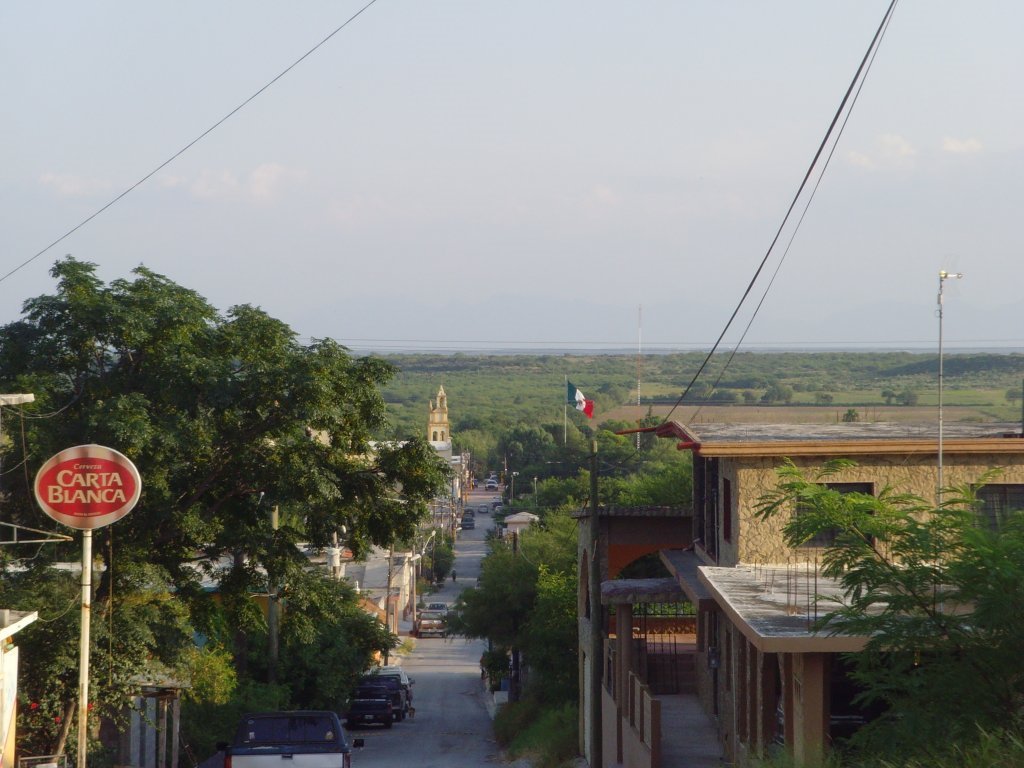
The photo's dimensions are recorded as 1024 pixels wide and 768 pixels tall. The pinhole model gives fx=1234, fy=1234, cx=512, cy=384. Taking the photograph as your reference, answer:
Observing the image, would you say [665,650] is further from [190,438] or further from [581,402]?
[190,438]

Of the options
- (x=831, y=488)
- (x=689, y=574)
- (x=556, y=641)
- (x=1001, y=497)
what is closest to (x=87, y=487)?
(x=831, y=488)

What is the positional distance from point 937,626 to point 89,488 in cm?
847

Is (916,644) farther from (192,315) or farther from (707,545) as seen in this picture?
(192,315)

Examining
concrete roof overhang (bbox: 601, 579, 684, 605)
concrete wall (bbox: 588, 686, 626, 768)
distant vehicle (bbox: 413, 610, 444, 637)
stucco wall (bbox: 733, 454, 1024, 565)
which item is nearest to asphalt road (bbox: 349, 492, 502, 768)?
distant vehicle (bbox: 413, 610, 444, 637)

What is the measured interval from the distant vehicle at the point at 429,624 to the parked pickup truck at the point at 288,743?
60712 mm

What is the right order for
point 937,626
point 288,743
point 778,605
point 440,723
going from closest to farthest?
point 937,626, point 778,605, point 288,743, point 440,723

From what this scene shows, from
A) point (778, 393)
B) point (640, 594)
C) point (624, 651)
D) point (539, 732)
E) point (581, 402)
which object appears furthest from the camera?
point (778, 393)

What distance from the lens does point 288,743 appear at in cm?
1697

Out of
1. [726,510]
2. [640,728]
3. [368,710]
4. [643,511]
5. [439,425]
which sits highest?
[439,425]

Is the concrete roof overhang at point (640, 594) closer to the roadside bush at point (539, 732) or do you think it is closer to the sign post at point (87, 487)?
the roadside bush at point (539, 732)

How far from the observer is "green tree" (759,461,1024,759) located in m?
9.88

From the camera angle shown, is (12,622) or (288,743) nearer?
(12,622)

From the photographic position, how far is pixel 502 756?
32.2 metres

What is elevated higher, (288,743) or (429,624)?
(288,743)
